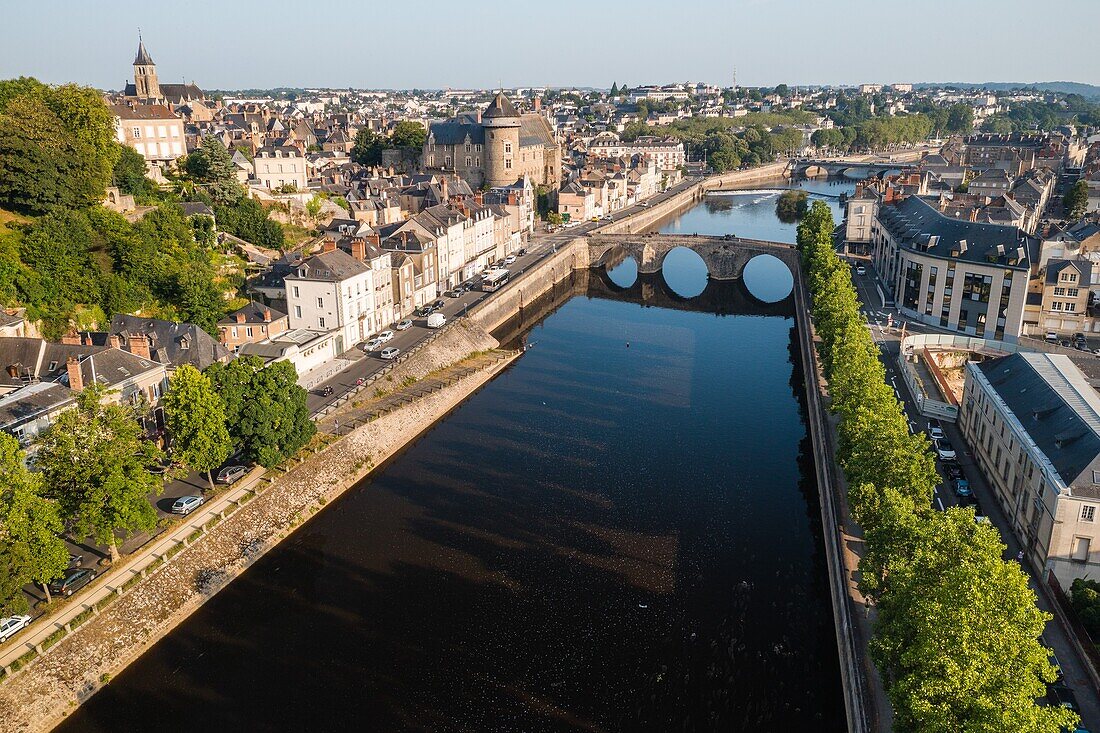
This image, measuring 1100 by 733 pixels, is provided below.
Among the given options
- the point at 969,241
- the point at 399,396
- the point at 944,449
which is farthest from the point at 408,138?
the point at 944,449

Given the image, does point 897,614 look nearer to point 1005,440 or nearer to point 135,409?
point 1005,440

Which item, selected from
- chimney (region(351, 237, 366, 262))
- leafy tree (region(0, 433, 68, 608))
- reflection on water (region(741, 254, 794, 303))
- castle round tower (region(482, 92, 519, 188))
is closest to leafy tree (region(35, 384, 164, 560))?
leafy tree (region(0, 433, 68, 608))

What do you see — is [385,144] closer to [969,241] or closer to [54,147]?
[54,147]

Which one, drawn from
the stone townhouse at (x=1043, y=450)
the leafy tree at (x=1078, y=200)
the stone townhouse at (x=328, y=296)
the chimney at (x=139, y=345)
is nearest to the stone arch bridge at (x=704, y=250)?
the leafy tree at (x=1078, y=200)

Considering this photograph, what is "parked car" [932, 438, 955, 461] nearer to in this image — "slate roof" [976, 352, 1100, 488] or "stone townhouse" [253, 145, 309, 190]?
"slate roof" [976, 352, 1100, 488]

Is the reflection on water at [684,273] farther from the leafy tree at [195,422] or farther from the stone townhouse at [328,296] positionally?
the leafy tree at [195,422]
